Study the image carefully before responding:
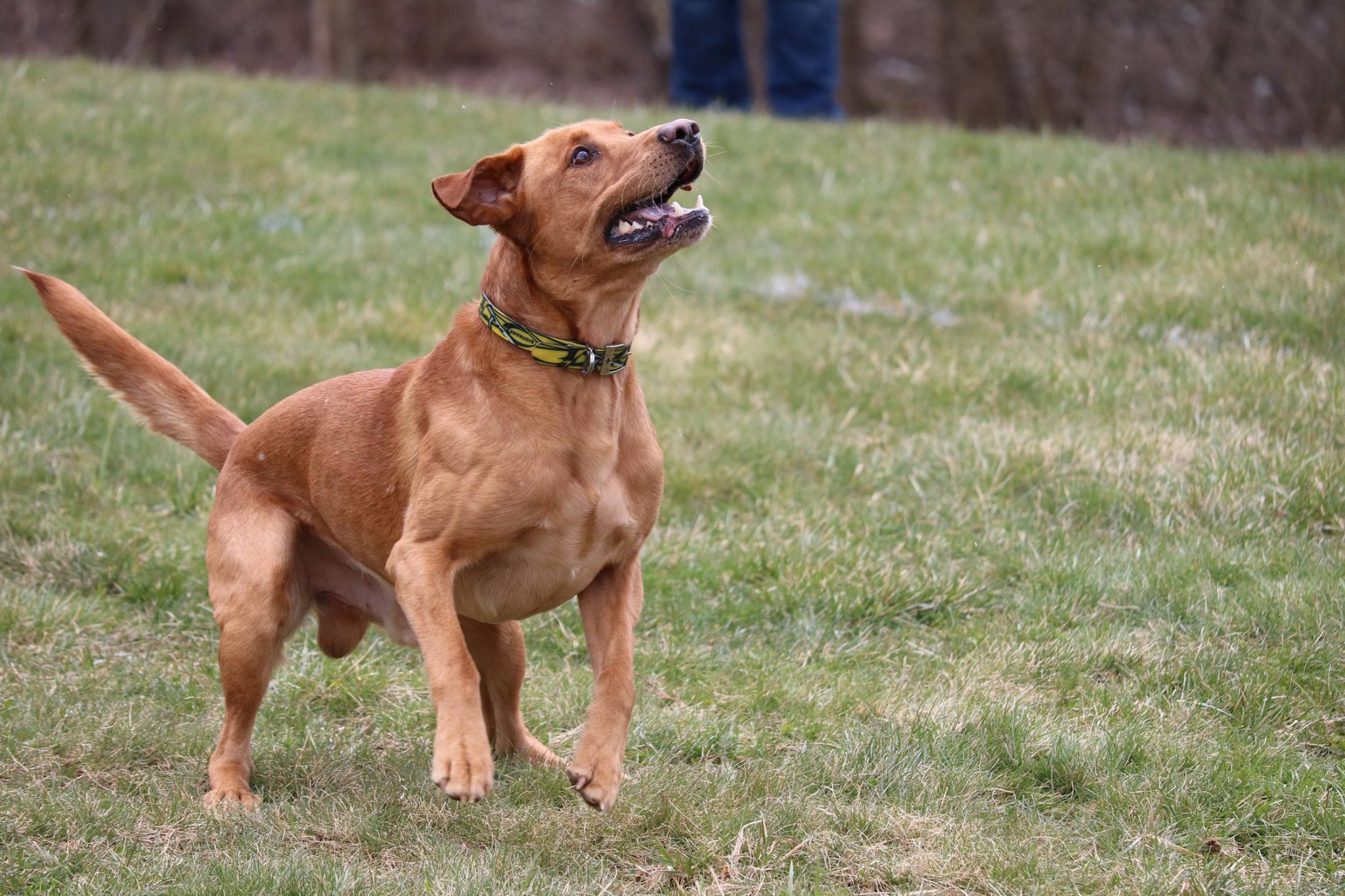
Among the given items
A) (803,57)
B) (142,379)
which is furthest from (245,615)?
(803,57)

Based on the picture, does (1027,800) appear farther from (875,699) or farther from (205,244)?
(205,244)

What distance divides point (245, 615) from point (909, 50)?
671 inches

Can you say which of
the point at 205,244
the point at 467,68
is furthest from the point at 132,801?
the point at 467,68

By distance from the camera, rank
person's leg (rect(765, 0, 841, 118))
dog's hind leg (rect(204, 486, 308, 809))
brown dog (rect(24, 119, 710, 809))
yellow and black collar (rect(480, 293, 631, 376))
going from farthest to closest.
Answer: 1. person's leg (rect(765, 0, 841, 118))
2. dog's hind leg (rect(204, 486, 308, 809))
3. yellow and black collar (rect(480, 293, 631, 376))
4. brown dog (rect(24, 119, 710, 809))

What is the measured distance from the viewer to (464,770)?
3.22 metres

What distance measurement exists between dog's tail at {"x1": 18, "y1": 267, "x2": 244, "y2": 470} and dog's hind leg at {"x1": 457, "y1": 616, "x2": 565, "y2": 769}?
3.23 ft

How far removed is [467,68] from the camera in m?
20.4

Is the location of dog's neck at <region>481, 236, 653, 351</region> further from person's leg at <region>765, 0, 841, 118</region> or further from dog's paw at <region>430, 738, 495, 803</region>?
person's leg at <region>765, 0, 841, 118</region>

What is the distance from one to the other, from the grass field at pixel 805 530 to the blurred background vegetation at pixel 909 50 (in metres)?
4.96

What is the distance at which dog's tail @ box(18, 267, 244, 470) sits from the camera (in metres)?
4.11

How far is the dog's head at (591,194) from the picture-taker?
11.8ft

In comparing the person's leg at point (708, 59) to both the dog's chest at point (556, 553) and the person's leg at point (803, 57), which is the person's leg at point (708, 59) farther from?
the dog's chest at point (556, 553)

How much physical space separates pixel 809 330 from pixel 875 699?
331 cm

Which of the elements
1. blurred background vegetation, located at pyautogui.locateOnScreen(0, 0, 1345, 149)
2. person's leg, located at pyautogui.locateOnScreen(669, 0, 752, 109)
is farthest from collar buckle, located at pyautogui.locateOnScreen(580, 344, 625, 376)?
blurred background vegetation, located at pyautogui.locateOnScreen(0, 0, 1345, 149)
